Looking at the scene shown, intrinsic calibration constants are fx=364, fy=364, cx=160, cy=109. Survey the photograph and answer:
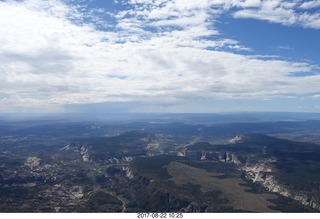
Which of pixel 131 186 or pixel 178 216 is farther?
pixel 131 186

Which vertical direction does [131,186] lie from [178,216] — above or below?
below

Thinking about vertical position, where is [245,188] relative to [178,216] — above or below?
below

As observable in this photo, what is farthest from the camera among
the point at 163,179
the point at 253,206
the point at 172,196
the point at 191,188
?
the point at 163,179

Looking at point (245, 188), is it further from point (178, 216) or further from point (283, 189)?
point (178, 216)

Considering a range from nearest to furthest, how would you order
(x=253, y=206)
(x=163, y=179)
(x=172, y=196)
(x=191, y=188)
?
1. (x=253, y=206)
2. (x=172, y=196)
3. (x=191, y=188)
4. (x=163, y=179)

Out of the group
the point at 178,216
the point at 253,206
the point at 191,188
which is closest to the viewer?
the point at 178,216

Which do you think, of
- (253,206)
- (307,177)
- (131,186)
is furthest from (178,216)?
(307,177)

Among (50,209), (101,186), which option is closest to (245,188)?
(101,186)

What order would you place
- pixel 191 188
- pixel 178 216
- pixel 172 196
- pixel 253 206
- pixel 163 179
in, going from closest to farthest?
pixel 178 216 → pixel 253 206 → pixel 172 196 → pixel 191 188 → pixel 163 179

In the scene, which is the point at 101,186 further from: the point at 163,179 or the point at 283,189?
the point at 283,189
